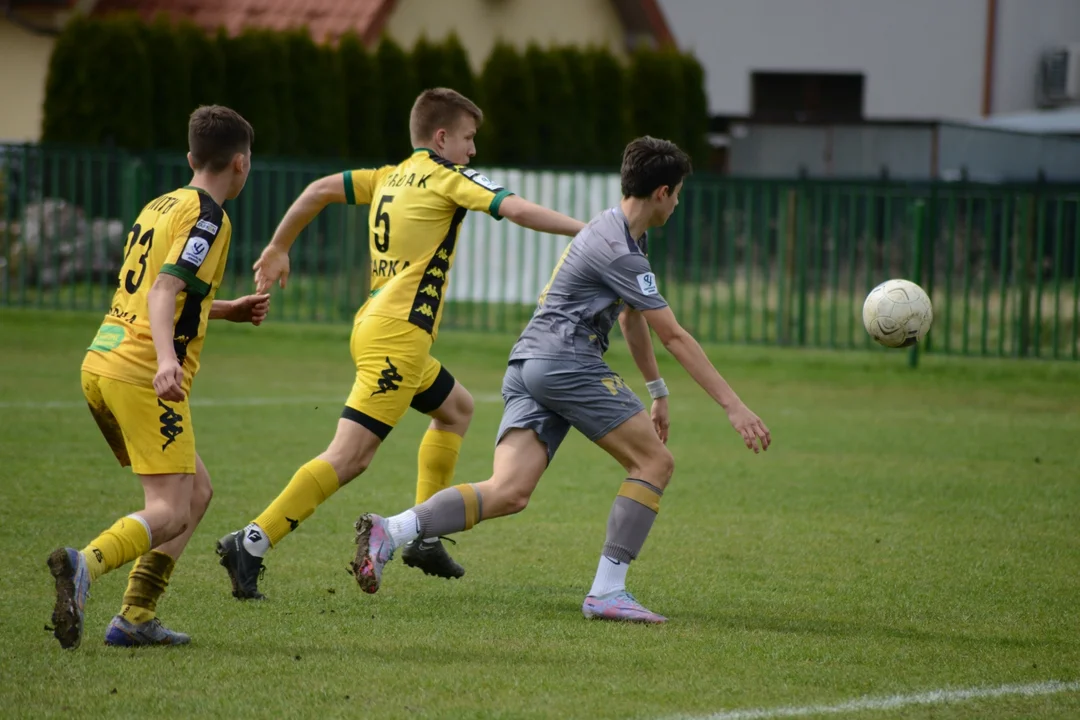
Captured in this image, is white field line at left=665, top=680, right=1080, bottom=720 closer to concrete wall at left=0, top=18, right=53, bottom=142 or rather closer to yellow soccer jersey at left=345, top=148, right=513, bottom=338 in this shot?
yellow soccer jersey at left=345, top=148, right=513, bottom=338

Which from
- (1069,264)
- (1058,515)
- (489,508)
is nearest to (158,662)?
(489,508)

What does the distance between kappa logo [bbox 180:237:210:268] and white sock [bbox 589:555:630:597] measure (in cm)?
201

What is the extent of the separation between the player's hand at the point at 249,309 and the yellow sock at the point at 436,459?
1.37m

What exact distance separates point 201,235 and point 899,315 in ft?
11.7

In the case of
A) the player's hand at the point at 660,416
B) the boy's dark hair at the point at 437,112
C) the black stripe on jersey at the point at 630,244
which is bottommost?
the player's hand at the point at 660,416

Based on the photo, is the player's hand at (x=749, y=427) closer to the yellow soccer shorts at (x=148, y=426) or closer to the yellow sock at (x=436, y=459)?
the yellow sock at (x=436, y=459)

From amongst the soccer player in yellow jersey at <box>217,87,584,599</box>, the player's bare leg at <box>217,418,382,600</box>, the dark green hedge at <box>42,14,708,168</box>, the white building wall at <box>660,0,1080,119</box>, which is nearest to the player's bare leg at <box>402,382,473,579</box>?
the soccer player in yellow jersey at <box>217,87,584,599</box>

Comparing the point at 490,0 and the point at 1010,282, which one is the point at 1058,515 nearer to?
the point at 1010,282

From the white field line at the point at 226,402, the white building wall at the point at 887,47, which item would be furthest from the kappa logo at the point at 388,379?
the white building wall at the point at 887,47

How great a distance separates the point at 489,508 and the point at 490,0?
81.6 feet

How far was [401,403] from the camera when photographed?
254 inches

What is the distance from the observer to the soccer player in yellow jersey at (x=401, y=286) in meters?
6.20

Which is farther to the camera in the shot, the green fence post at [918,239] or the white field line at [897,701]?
the green fence post at [918,239]

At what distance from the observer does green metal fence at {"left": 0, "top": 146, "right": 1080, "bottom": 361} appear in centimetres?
1634
